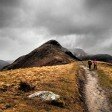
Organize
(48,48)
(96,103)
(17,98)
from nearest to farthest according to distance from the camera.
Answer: (17,98) < (96,103) < (48,48)

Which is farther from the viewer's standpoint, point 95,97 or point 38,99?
point 95,97

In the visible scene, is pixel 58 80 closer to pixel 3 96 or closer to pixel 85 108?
pixel 85 108

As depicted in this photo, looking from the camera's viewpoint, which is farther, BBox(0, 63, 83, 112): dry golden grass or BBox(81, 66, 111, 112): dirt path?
BBox(81, 66, 111, 112): dirt path

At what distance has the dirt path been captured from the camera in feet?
129

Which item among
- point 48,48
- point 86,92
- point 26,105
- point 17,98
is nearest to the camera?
point 26,105

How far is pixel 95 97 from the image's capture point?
44.5 metres

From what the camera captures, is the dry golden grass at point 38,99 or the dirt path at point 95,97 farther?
the dirt path at point 95,97

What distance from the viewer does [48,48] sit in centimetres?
19762

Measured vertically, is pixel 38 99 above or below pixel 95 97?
above

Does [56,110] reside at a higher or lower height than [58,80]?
lower

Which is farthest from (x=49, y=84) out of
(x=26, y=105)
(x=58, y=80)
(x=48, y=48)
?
(x=48, y=48)

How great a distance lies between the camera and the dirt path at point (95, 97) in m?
39.2

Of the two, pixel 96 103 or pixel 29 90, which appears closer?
pixel 29 90

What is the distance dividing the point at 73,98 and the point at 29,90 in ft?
19.8
